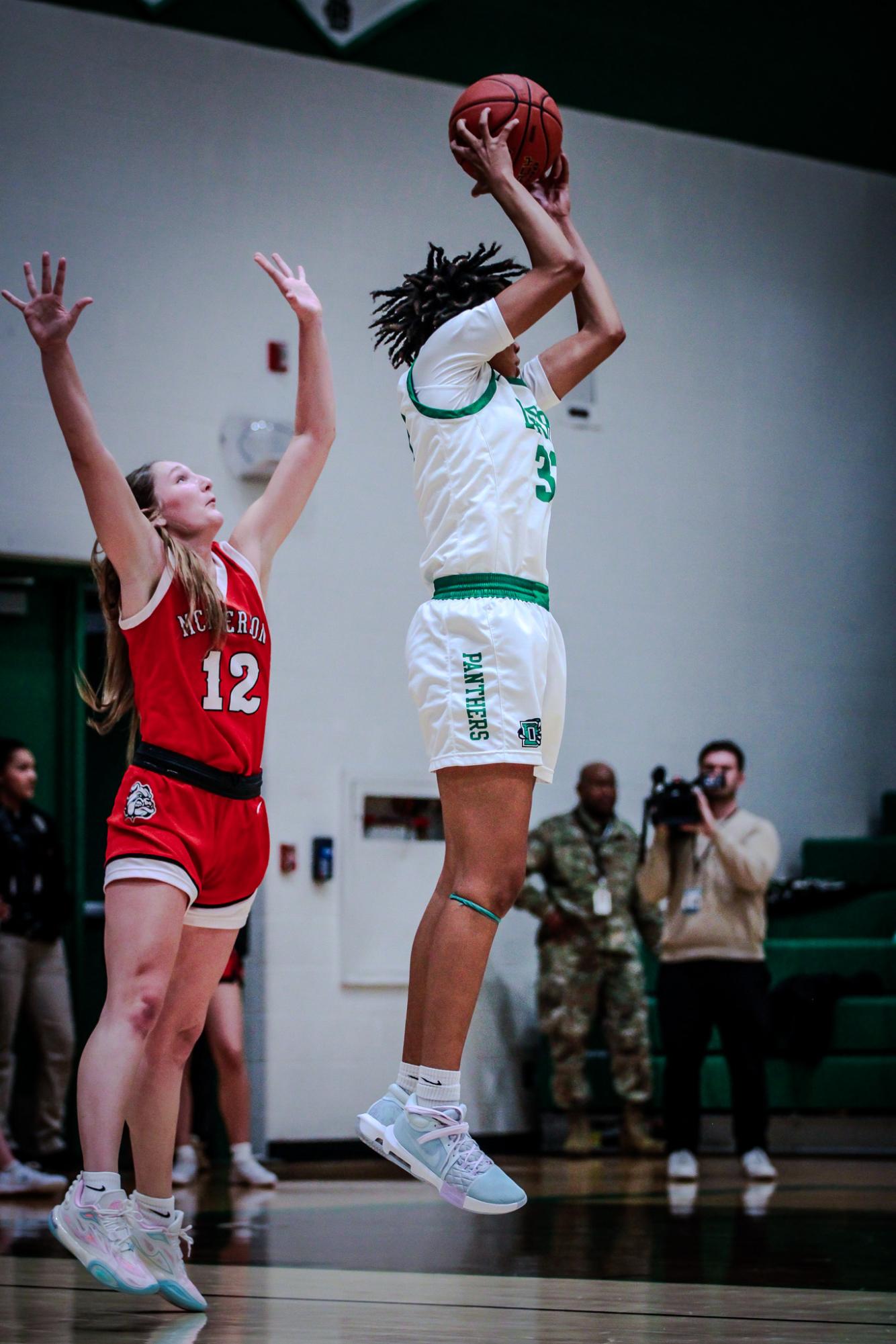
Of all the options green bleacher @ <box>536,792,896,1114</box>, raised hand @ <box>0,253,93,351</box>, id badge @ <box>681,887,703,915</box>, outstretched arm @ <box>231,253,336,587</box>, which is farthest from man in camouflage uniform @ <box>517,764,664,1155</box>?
raised hand @ <box>0,253,93,351</box>

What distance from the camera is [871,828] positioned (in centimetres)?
1134

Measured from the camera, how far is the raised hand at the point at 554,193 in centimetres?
396

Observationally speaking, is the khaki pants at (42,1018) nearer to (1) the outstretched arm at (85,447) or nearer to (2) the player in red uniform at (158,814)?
(2) the player in red uniform at (158,814)

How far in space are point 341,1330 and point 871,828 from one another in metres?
8.61

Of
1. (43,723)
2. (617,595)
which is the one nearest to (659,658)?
(617,595)

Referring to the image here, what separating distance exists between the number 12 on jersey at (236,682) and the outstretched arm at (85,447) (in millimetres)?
197

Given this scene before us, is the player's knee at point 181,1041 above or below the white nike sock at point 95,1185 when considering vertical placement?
above

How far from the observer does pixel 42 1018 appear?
7.86 m

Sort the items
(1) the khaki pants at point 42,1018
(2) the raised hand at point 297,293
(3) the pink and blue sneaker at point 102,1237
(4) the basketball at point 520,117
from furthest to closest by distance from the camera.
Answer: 1. (1) the khaki pants at point 42,1018
2. (2) the raised hand at point 297,293
3. (4) the basketball at point 520,117
4. (3) the pink and blue sneaker at point 102,1237

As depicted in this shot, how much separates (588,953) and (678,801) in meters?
1.93

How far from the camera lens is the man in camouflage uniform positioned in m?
9.04

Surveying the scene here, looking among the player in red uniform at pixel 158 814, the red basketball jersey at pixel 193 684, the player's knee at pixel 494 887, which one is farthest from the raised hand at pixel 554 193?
the player's knee at pixel 494 887

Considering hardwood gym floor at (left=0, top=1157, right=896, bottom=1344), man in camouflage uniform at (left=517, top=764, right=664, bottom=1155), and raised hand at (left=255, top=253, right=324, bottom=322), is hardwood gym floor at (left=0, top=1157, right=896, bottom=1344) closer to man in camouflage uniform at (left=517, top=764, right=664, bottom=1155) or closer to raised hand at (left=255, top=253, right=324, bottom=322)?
man in camouflage uniform at (left=517, top=764, right=664, bottom=1155)

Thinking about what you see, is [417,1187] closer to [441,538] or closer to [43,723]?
[43,723]
